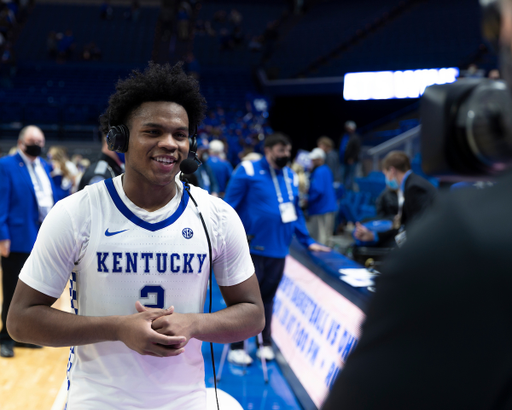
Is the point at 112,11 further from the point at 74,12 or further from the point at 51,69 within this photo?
the point at 51,69

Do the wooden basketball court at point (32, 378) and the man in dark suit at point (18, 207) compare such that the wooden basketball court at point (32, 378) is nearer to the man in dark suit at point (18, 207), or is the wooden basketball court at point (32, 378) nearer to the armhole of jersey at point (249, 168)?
the man in dark suit at point (18, 207)

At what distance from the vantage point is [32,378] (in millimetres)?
3979

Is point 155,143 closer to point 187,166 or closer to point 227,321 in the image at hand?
point 187,166

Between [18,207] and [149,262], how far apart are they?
3283 mm

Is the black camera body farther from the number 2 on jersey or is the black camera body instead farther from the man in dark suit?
the man in dark suit

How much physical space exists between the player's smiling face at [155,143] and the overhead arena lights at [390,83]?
13.6 meters

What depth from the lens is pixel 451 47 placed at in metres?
15.6

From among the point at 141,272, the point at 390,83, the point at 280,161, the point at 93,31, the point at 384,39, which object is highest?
the point at 93,31

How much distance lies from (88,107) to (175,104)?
1671 centimetres

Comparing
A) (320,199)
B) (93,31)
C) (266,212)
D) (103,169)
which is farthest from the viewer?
(93,31)

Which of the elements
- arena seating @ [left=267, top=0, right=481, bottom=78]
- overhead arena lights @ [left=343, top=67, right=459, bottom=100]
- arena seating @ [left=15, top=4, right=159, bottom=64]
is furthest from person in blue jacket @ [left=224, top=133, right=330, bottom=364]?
arena seating @ [left=15, top=4, right=159, bottom=64]

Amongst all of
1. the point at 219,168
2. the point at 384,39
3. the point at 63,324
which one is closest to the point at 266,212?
the point at 63,324

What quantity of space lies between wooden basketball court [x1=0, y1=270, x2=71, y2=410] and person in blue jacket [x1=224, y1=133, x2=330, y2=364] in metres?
1.55

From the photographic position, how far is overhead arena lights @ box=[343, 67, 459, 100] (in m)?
13.9
